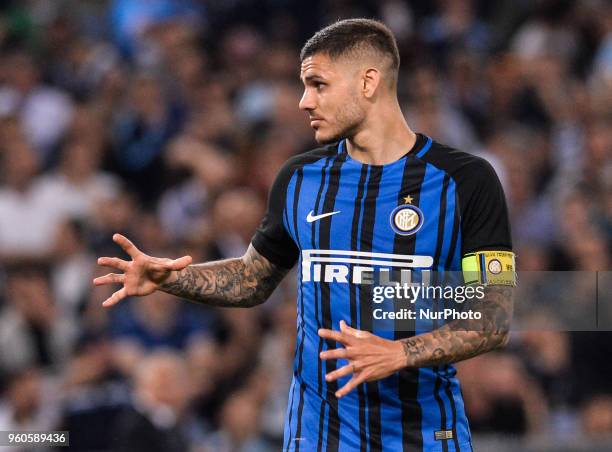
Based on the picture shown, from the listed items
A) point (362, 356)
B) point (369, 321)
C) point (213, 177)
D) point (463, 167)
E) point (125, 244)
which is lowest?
point (362, 356)

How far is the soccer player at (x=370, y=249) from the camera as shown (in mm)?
3795

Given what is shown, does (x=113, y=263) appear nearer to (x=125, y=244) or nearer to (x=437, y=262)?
(x=125, y=244)

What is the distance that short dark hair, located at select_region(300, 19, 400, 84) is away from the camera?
13.1ft

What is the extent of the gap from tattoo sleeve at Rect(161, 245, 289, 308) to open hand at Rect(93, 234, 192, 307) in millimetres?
120

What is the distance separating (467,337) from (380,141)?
0.82 m

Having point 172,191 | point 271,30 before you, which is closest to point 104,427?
point 172,191

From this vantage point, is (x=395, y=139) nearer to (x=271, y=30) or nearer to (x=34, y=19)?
(x=271, y=30)

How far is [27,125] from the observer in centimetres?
858

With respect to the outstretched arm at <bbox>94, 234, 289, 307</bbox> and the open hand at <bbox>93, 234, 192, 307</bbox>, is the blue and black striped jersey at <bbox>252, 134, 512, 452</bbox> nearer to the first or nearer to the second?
the outstretched arm at <bbox>94, 234, 289, 307</bbox>

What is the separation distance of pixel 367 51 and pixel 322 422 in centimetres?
134

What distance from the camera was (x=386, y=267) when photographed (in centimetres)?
383

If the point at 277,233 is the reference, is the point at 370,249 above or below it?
below

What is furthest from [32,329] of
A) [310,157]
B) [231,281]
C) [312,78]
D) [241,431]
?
[312,78]

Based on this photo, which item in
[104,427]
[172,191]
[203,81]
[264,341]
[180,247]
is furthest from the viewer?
[203,81]
